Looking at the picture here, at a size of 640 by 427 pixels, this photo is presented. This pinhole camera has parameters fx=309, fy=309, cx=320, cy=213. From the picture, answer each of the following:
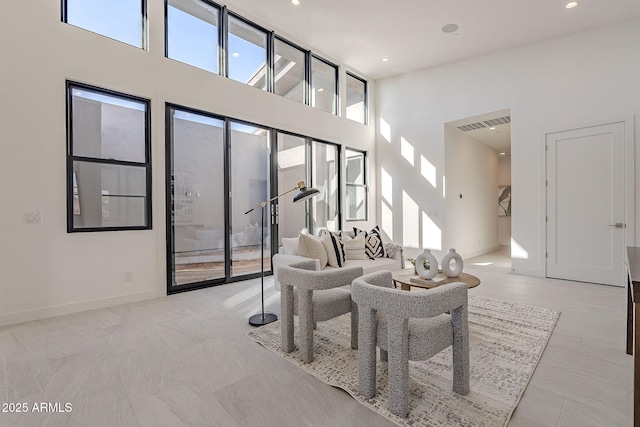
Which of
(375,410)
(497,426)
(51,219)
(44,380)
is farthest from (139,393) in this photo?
(51,219)

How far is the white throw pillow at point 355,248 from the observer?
14.0ft

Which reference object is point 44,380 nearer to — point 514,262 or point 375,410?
point 375,410

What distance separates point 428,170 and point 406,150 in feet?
2.37

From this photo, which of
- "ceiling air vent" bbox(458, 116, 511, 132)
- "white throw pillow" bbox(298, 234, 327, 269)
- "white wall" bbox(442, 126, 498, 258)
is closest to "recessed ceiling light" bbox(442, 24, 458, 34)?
"white wall" bbox(442, 126, 498, 258)

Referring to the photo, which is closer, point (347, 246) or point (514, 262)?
point (347, 246)

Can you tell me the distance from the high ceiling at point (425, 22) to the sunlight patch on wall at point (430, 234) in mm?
3201

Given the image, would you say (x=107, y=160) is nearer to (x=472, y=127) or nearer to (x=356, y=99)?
(x=356, y=99)

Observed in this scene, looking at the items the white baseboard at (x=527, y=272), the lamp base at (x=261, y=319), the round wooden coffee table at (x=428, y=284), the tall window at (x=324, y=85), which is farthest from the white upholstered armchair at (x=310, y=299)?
the tall window at (x=324, y=85)

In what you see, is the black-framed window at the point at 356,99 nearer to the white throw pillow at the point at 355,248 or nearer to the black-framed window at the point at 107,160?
the white throw pillow at the point at 355,248

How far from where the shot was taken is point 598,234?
4.66m

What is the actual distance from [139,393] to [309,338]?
112cm

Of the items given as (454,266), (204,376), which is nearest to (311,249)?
(454,266)

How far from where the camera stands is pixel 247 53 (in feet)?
16.5

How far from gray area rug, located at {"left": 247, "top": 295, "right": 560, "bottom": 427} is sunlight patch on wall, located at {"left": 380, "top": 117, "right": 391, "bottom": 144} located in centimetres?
476
